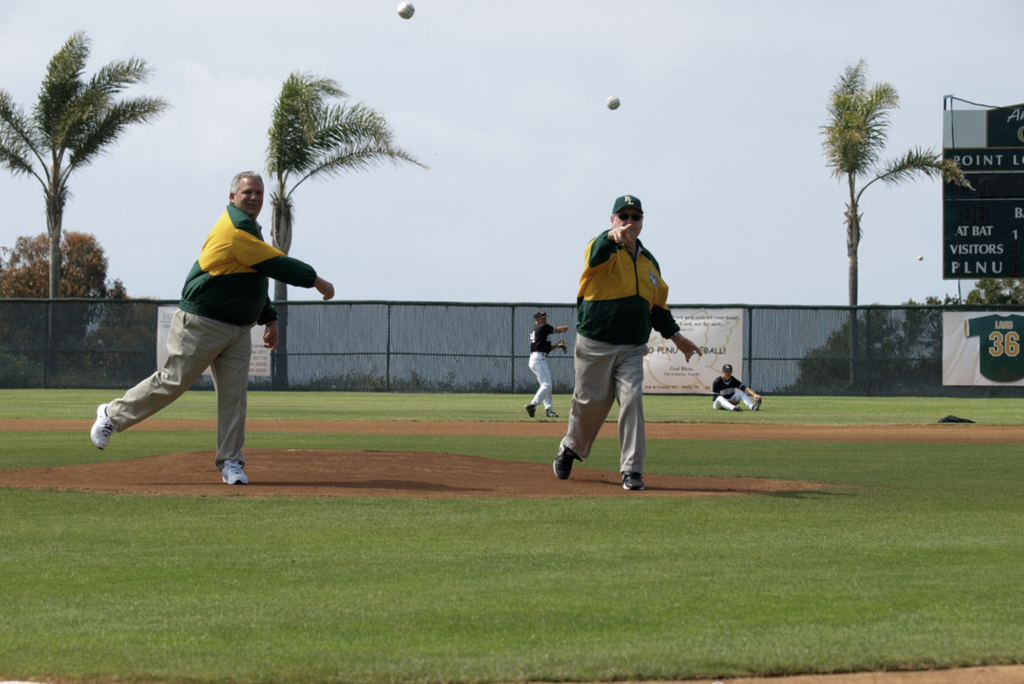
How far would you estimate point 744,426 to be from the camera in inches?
672

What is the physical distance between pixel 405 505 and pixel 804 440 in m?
8.02

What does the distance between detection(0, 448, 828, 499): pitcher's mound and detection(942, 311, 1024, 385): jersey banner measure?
23.8 metres

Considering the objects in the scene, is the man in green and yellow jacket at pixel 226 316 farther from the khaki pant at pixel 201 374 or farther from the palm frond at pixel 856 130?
the palm frond at pixel 856 130

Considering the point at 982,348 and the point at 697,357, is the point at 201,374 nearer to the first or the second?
the point at 697,357

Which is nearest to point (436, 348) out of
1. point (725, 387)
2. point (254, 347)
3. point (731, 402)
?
point (254, 347)

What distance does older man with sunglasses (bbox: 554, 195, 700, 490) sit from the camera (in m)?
7.29

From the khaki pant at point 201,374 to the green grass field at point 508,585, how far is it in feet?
2.63

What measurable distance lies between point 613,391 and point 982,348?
25311 mm

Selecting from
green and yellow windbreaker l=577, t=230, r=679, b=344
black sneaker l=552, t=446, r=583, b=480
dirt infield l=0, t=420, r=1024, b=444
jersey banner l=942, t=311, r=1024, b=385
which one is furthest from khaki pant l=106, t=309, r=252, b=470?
jersey banner l=942, t=311, r=1024, b=385

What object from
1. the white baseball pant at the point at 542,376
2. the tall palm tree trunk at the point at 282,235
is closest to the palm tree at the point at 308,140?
the tall palm tree trunk at the point at 282,235

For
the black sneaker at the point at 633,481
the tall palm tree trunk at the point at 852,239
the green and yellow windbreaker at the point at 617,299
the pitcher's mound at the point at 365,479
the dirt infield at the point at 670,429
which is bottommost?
the dirt infield at the point at 670,429

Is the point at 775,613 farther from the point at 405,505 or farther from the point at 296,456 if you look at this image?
the point at 296,456

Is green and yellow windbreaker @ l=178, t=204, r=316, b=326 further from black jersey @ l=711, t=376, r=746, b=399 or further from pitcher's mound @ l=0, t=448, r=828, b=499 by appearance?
black jersey @ l=711, t=376, r=746, b=399

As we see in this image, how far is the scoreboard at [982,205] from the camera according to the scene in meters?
26.4
